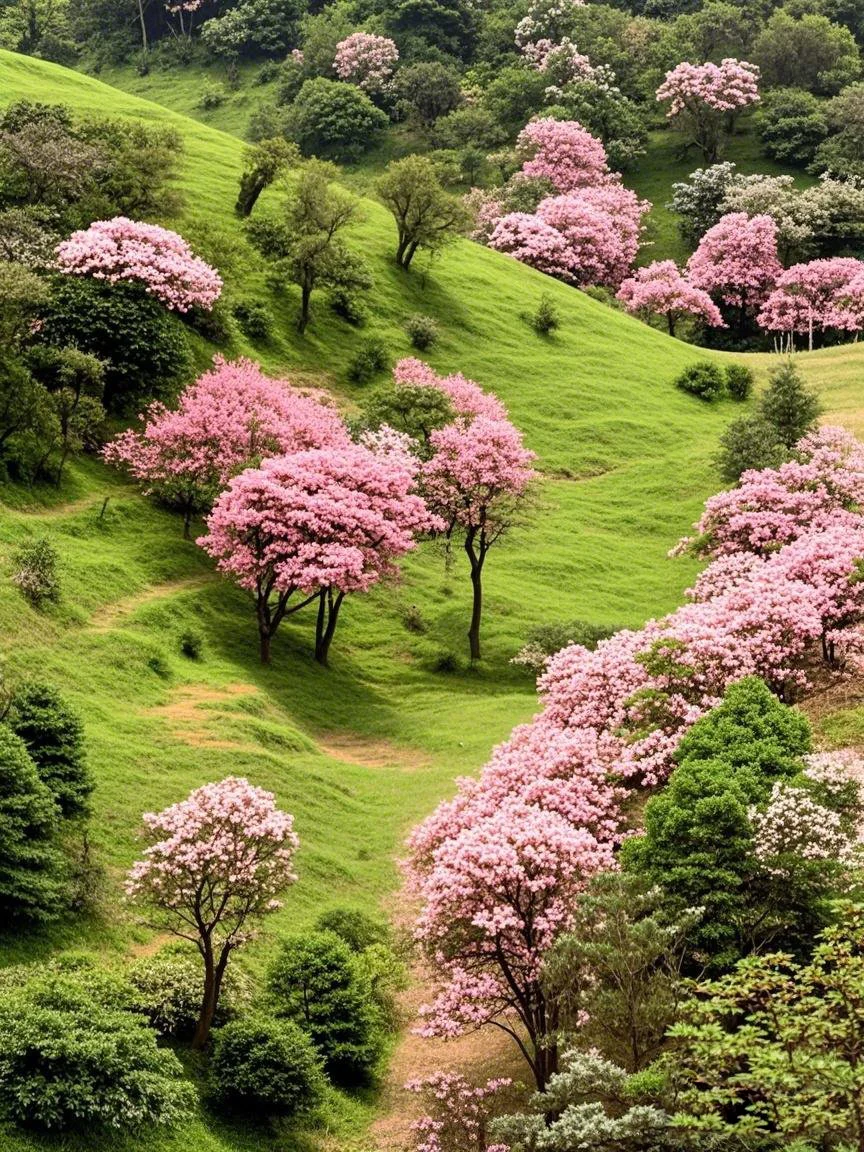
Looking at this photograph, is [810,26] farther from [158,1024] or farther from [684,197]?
[158,1024]

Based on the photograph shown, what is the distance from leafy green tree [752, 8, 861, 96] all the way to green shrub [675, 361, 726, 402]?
227 feet

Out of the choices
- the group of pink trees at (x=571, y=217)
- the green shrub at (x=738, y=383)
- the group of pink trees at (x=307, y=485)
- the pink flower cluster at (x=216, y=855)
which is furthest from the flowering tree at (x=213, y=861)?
the group of pink trees at (x=571, y=217)

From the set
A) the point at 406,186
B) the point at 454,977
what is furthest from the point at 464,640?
the point at 406,186

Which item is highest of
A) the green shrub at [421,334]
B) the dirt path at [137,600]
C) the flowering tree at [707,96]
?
the flowering tree at [707,96]

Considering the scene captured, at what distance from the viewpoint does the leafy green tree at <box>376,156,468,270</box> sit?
83.8 meters

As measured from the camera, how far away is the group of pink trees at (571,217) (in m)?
104

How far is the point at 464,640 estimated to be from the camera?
59.9m

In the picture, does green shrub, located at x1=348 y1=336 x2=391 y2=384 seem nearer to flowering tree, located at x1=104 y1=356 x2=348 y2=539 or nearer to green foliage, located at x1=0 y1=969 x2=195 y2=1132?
flowering tree, located at x1=104 y1=356 x2=348 y2=539

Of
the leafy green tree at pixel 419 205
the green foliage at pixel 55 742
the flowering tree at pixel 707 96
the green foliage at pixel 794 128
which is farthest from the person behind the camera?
Answer: the flowering tree at pixel 707 96

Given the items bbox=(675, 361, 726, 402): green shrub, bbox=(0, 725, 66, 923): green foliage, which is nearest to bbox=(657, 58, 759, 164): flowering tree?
bbox=(675, 361, 726, 402): green shrub

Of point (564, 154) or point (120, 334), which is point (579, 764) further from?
point (564, 154)

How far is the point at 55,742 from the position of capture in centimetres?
3706

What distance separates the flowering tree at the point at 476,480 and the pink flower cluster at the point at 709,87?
84.7 meters

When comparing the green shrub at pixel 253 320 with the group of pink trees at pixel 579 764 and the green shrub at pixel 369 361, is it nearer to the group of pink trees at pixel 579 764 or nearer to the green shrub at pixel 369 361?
the green shrub at pixel 369 361
